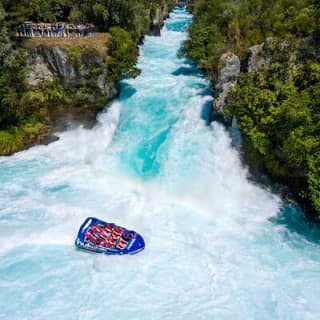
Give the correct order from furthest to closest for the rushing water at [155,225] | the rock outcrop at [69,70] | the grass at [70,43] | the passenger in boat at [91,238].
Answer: the grass at [70,43]
the rock outcrop at [69,70]
the passenger in boat at [91,238]
the rushing water at [155,225]

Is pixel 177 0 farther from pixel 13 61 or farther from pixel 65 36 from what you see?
pixel 13 61

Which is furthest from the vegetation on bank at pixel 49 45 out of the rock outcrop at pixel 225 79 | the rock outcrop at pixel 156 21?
the rock outcrop at pixel 156 21

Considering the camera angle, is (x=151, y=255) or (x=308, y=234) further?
(x=308, y=234)

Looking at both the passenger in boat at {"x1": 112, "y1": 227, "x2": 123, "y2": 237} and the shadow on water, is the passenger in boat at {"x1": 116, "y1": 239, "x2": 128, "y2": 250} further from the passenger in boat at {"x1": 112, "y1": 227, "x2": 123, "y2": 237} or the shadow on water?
the shadow on water

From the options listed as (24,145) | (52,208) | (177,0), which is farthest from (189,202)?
(177,0)

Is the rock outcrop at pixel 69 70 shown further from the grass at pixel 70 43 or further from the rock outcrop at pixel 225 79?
the rock outcrop at pixel 225 79

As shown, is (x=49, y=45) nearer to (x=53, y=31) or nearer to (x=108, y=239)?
(x=53, y=31)
